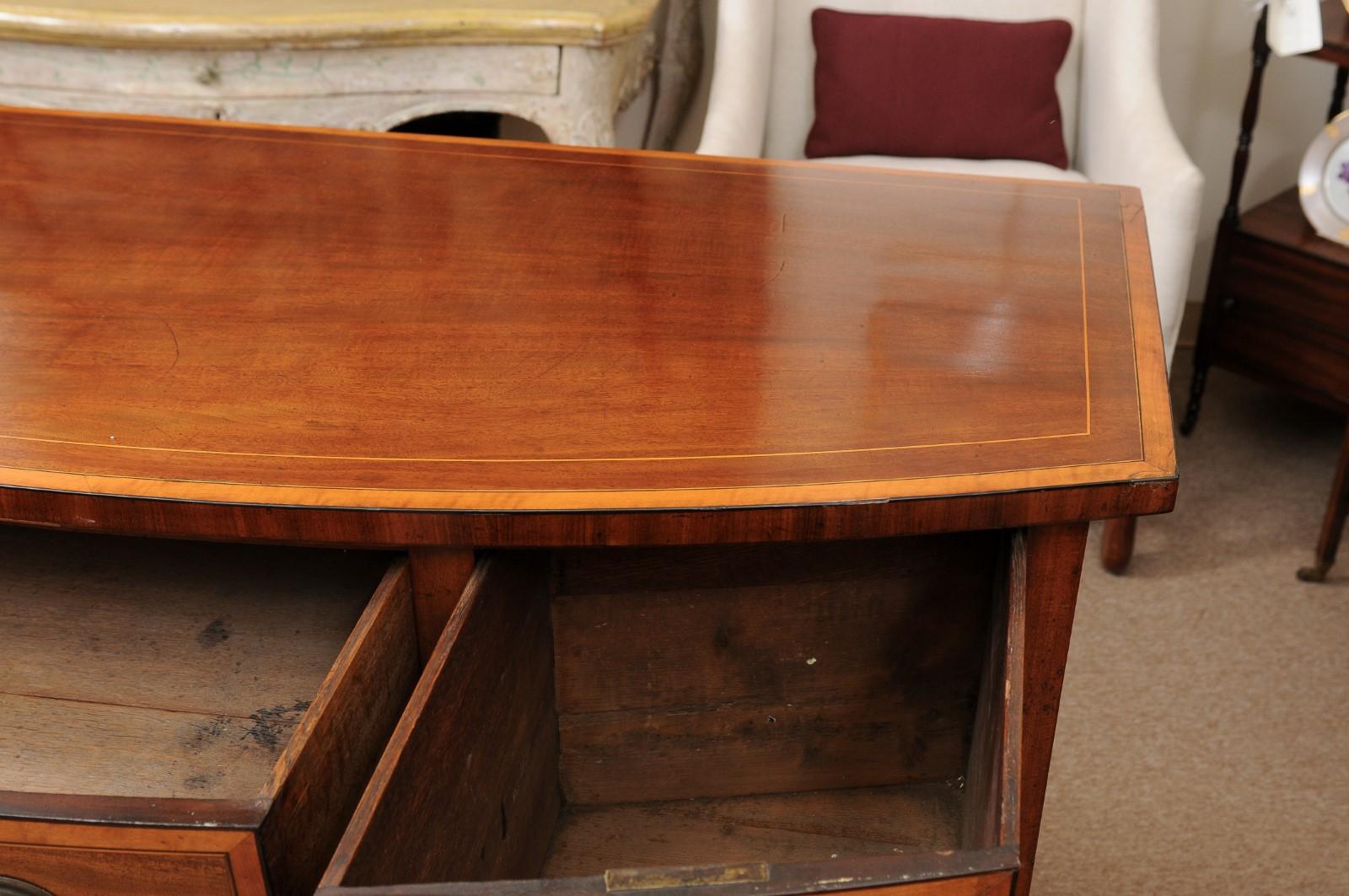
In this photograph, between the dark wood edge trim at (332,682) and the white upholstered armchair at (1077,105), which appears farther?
the white upholstered armchair at (1077,105)

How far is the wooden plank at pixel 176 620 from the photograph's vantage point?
792 mm

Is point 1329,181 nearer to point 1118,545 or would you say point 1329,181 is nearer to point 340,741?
point 1118,545

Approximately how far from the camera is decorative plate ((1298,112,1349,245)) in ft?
5.42

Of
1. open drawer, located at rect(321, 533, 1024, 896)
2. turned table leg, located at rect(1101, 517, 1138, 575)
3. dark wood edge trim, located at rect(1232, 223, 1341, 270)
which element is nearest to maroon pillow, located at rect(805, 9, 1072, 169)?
dark wood edge trim, located at rect(1232, 223, 1341, 270)

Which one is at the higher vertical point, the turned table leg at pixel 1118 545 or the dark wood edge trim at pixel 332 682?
the dark wood edge trim at pixel 332 682

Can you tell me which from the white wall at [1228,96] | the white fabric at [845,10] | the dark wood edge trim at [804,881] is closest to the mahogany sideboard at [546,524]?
the dark wood edge trim at [804,881]

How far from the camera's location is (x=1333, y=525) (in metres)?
1.61

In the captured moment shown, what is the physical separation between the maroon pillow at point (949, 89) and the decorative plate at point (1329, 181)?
0.31 metres

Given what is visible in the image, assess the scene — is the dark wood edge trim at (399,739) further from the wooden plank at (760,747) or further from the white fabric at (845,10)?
the white fabric at (845,10)

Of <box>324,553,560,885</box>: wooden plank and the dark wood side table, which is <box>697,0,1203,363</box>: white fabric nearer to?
the dark wood side table

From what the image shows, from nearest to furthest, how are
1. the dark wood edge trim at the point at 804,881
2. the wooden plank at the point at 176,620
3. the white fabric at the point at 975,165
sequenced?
the dark wood edge trim at the point at 804,881 < the wooden plank at the point at 176,620 < the white fabric at the point at 975,165

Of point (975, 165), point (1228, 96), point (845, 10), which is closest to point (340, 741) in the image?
point (975, 165)

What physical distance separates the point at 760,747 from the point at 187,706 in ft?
1.25

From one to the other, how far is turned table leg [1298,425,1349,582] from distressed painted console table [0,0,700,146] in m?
1.02
